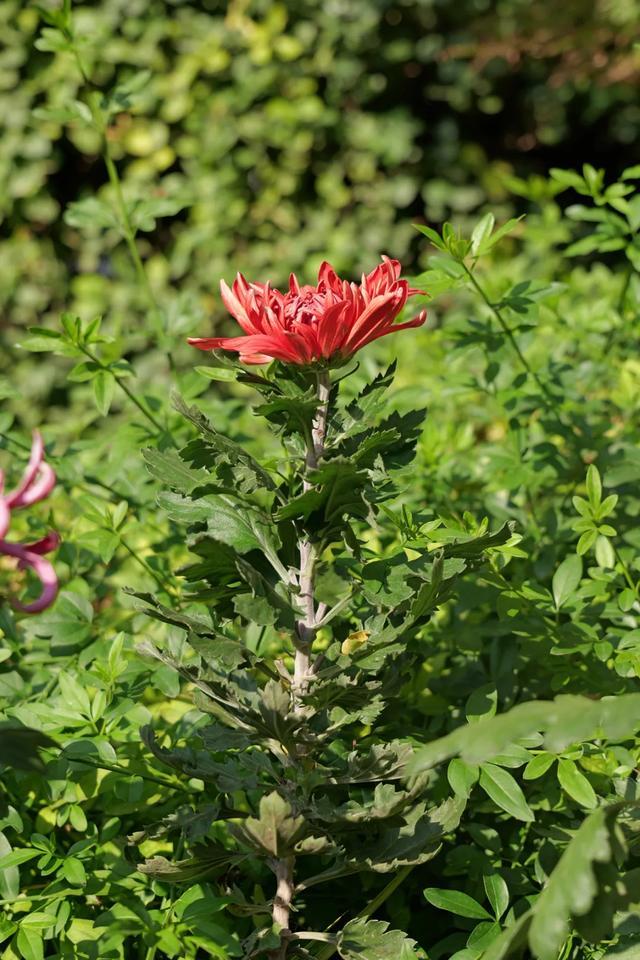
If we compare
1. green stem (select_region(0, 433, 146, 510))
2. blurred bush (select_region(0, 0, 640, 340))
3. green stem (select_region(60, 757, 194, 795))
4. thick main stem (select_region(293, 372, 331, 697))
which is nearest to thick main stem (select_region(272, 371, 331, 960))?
thick main stem (select_region(293, 372, 331, 697))

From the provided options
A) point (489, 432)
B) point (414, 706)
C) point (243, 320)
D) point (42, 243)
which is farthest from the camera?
point (42, 243)

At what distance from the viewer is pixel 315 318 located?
45.8 inches

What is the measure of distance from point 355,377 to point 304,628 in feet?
3.04

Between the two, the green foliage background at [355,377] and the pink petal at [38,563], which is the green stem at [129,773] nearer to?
the green foliage background at [355,377]

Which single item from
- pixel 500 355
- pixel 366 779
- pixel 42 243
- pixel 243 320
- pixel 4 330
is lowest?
pixel 4 330

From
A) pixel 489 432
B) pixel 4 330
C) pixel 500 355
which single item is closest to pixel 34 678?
pixel 500 355

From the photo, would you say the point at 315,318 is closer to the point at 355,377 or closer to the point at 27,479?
the point at 27,479

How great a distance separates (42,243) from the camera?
14.0 ft

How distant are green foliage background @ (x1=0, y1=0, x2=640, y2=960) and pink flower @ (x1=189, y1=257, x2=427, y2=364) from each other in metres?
0.29

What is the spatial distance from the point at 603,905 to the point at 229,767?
0.51m

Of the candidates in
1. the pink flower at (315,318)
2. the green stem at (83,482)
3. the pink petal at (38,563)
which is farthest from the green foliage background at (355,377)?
the pink flower at (315,318)

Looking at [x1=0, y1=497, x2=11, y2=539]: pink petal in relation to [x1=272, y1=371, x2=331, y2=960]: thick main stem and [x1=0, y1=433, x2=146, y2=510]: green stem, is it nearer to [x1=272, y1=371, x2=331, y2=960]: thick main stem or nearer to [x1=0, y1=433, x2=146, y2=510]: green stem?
[x1=272, y1=371, x2=331, y2=960]: thick main stem

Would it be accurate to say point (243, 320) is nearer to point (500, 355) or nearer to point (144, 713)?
point (144, 713)

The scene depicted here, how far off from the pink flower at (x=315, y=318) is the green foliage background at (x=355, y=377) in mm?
285
